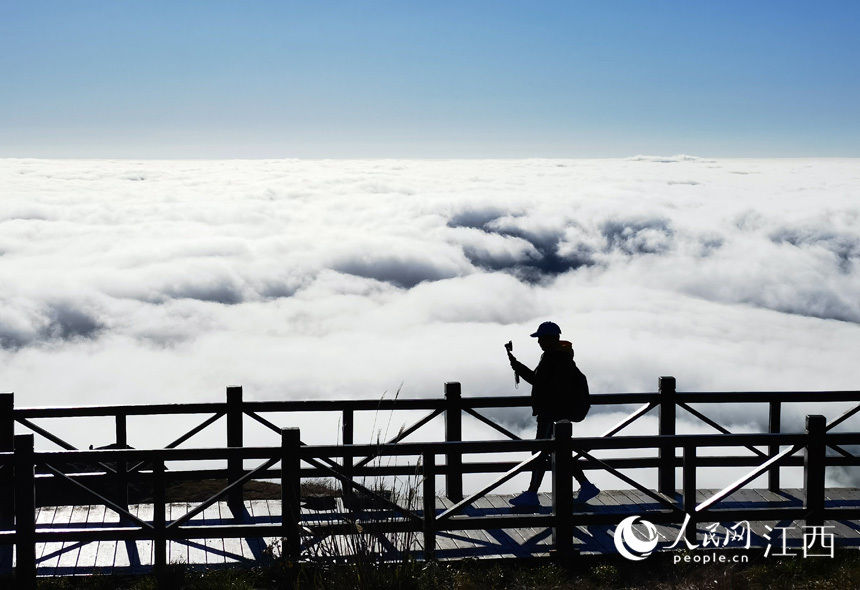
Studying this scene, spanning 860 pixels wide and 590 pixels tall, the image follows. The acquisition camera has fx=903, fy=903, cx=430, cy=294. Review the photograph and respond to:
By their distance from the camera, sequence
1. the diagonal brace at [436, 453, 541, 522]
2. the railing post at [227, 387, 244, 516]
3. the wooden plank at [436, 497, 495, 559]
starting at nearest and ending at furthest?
the diagonal brace at [436, 453, 541, 522]
the wooden plank at [436, 497, 495, 559]
the railing post at [227, 387, 244, 516]

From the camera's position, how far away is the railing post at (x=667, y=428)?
10.2 metres

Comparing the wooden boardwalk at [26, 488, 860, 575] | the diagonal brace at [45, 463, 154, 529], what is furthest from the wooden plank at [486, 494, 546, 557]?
the diagonal brace at [45, 463, 154, 529]

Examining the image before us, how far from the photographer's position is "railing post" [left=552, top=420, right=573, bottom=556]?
26.0 ft

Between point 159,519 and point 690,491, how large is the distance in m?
4.78

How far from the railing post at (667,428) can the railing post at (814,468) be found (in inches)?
75.4

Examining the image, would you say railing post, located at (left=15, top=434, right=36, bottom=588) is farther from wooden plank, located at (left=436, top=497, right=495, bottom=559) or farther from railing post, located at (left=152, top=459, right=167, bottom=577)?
wooden plank, located at (left=436, top=497, right=495, bottom=559)

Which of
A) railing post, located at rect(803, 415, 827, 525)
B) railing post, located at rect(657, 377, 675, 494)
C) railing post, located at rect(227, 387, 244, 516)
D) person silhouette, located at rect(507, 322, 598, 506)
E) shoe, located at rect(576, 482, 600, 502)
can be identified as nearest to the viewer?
railing post, located at rect(803, 415, 827, 525)

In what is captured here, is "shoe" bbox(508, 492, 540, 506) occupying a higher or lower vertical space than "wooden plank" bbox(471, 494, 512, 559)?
higher

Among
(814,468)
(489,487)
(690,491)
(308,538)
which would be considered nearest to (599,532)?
(690,491)

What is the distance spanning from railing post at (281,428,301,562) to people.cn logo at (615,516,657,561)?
2.93 m

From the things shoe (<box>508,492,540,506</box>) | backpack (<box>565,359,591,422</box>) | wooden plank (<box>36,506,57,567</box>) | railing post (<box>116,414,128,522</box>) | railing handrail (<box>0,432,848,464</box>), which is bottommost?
wooden plank (<box>36,506,57,567</box>)

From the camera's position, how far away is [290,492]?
7711 mm

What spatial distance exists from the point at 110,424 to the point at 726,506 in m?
129

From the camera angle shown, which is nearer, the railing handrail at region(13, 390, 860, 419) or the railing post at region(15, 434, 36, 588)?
the railing post at region(15, 434, 36, 588)
